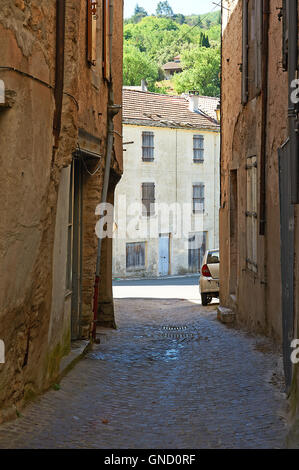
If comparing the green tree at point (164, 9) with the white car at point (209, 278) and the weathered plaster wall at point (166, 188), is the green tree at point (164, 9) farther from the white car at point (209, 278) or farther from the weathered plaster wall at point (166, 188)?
the white car at point (209, 278)

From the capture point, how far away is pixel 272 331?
892 centimetres

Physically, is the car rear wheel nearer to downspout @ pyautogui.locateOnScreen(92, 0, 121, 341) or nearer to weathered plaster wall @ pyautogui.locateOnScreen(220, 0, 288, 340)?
weathered plaster wall @ pyautogui.locateOnScreen(220, 0, 288, 340)

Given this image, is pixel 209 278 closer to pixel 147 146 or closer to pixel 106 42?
pixel 106 42

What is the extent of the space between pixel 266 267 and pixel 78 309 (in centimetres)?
268

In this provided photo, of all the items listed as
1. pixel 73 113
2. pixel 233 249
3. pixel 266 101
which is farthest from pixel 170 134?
pixel 73 113

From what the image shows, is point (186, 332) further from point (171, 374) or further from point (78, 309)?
point (171, 374)

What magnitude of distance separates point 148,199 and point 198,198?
12.1 ft

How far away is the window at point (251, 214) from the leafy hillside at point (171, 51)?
1096 cm

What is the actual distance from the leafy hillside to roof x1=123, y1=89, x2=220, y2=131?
4339 millimetres

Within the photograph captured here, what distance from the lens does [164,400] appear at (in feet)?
21.8

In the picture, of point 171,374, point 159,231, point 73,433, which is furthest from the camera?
point 159,231

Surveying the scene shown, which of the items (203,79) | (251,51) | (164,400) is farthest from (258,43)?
(203,79)

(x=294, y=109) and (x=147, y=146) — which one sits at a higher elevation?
(x=147, y=146)

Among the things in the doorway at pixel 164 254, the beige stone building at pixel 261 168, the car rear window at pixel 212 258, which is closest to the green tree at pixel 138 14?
the doorway at pixel 164 254
